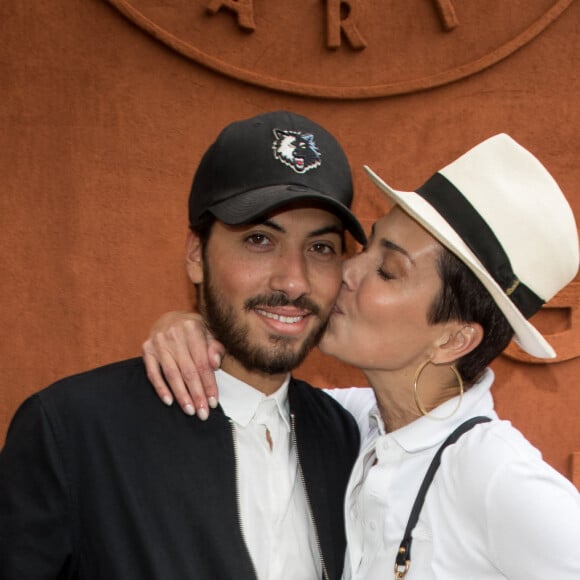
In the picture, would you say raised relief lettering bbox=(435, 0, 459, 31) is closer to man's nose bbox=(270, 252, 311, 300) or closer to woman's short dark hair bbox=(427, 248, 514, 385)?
woman's short dark hair bbox=(427, 248, 514, 385)

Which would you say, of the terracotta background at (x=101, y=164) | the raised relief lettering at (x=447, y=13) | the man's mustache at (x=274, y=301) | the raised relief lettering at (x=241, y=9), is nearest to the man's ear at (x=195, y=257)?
the man's mustache at (x=274, y=301)

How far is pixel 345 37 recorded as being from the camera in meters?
3.93

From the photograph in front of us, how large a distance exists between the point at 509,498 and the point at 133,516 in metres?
0.82

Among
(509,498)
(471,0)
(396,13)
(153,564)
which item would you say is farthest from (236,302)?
(471,0)

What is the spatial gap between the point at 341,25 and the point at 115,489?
9.73ft

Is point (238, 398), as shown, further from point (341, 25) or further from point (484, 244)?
point (341, 25)

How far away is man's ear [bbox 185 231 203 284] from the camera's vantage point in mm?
2031

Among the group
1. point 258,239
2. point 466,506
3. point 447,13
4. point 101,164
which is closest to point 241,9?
point 101,164

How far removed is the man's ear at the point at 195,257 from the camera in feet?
6.66

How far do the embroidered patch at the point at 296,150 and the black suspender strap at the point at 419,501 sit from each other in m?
0.75

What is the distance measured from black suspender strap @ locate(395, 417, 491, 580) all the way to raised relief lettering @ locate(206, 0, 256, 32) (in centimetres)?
258

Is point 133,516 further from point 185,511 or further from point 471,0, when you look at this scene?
point 471,0

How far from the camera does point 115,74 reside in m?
3.56

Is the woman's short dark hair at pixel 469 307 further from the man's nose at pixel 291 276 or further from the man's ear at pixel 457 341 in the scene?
the man's nose at pixel 291 276
